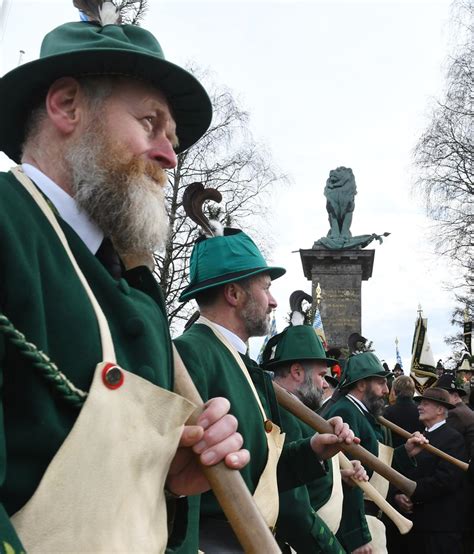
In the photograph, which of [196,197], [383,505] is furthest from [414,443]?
[196,197]

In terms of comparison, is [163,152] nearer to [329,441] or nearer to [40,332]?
[40,332]

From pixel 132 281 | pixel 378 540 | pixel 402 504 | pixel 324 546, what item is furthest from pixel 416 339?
pixel 132 281

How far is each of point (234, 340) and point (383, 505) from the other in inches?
74.5

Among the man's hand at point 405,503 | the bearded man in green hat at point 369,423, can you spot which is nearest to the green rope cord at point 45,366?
the bearded man in green hat at point 369,423

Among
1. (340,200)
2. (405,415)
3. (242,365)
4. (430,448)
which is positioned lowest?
(405,415)

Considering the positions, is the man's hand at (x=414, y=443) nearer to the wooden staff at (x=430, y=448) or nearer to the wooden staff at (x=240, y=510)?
the wooden staff at (x=430, y=448)

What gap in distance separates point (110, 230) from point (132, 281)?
7.8 inches

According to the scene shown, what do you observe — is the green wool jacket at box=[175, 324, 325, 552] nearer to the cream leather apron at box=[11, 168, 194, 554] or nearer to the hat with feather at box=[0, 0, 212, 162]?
the hat with feather at box=[0, 0, 212, 162]

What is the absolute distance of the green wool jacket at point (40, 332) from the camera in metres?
1.44

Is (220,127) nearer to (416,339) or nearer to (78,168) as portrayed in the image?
(416,339)

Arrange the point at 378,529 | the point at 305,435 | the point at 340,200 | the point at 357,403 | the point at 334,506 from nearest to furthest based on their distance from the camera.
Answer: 1. the point at 334,506
2. the point at 305,435
3. the point at 378,529
4. the point at 357,403
5. the point at 340,200

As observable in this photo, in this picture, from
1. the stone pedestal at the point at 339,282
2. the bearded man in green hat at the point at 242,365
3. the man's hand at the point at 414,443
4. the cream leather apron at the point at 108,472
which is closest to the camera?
the cream leather apron at the point at 108,472

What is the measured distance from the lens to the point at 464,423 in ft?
27.9

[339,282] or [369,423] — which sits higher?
[339,282]
